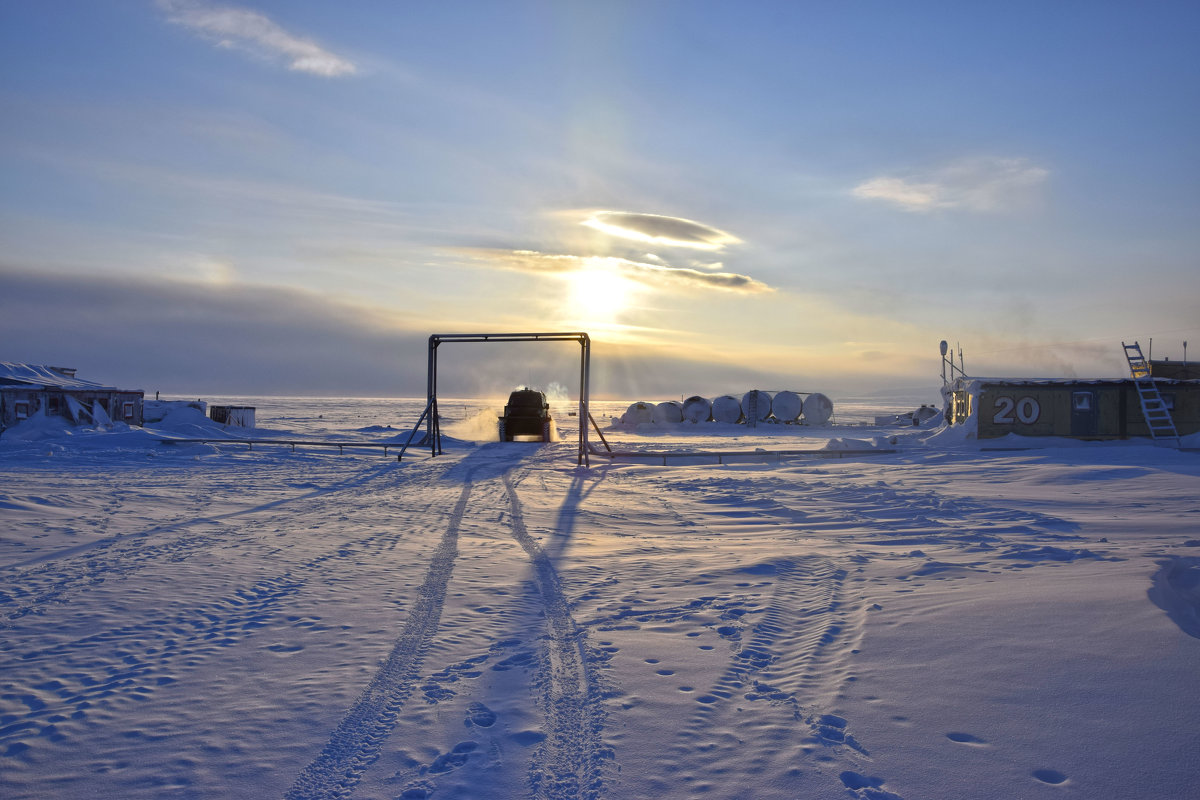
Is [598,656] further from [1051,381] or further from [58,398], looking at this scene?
[58,398]

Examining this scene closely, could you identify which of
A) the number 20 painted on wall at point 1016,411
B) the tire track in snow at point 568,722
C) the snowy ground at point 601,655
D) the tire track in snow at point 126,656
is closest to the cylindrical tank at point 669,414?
the number 20 painted on wall at point 1016,411

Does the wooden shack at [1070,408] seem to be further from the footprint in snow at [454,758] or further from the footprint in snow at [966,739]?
the footprint in snow at [454,758]

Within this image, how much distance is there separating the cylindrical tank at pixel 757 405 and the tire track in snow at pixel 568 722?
4550 centimetres

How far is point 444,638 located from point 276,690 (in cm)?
143

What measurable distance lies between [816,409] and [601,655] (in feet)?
163

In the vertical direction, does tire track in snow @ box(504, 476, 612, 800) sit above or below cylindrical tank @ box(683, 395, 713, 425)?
below

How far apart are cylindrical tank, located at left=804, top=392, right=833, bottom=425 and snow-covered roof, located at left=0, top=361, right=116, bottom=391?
43.3 meters

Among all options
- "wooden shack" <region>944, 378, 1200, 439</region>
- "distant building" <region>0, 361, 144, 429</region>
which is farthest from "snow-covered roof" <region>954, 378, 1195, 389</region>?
"distant building" <region>0, 361, 144, 429</region>

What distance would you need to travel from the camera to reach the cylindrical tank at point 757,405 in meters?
50.9

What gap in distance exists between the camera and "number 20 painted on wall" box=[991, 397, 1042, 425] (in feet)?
84.8

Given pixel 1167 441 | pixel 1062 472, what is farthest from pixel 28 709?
pixel 1167 441

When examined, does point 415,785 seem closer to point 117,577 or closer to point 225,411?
point 117,577

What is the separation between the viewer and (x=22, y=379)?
31.1 metres

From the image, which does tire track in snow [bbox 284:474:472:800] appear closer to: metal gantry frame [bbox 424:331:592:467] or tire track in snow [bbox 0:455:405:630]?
tire track in snow [bbox 0:455:405:630]
